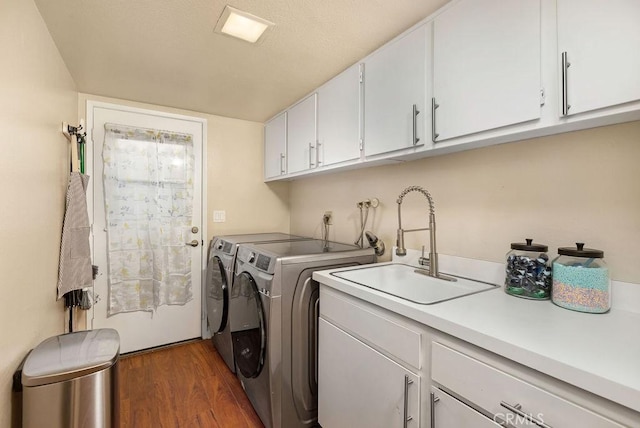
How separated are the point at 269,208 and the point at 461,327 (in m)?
2.53

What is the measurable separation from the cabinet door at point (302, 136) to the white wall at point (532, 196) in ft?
1.87

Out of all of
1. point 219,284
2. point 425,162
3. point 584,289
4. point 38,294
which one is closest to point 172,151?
point 219,284

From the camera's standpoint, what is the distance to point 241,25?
1472 mm

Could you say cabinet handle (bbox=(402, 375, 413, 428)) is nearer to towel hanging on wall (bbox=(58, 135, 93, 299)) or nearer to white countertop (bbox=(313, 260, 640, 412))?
white countertop (bbox=(313, 260, 640, 412))

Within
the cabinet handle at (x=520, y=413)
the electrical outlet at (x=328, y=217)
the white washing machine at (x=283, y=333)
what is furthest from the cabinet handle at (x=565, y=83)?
the electrical outlet at (x=328, y=217)

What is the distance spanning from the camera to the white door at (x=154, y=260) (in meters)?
2.42

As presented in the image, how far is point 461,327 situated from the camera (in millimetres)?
896

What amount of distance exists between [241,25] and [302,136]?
0.97m

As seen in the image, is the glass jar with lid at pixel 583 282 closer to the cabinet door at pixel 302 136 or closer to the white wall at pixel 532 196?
the white wall at pixel 532 196

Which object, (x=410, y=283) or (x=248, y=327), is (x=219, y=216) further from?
(x=410, y=283)

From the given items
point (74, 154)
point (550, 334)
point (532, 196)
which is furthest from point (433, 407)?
point (74, 154)

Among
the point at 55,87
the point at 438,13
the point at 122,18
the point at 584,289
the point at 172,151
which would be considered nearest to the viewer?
the point at 584,289

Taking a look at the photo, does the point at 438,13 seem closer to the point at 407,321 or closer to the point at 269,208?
the point at 407,321

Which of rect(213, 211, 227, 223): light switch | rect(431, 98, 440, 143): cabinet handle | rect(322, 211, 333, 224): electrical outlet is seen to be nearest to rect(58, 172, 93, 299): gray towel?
rect(213, 211, 227, 223): light switch
